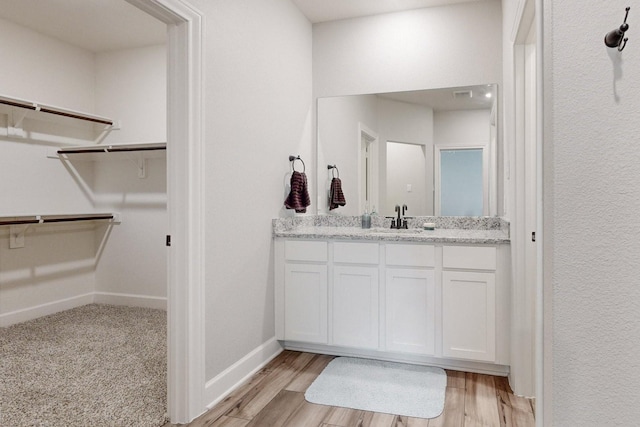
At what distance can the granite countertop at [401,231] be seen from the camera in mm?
2588

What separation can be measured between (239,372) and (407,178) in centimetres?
192

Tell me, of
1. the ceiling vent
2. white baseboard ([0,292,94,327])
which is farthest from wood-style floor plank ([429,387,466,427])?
white baseboard ([0,292,94,327])

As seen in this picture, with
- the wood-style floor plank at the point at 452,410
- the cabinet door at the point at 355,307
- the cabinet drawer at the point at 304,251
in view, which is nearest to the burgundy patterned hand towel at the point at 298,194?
the cabinet drawer at the point at 304,251

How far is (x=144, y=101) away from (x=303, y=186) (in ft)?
6.57

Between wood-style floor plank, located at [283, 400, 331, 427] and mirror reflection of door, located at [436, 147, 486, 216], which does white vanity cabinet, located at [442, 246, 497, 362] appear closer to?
mirror reflection of door, located at [436, 147, 486, 216]

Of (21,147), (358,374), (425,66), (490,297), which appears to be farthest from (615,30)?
(21,147)

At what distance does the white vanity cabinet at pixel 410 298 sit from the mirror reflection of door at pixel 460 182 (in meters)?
0.70

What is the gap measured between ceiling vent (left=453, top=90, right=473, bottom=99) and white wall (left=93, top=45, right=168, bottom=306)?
2.63 metres

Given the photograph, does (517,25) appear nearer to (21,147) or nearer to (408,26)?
(408,26)

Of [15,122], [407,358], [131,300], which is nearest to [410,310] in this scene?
[407,358]

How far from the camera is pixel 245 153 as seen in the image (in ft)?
8.27

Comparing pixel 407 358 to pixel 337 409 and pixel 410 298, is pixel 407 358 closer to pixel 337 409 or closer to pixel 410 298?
pixel 410 298

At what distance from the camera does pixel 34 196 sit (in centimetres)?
361

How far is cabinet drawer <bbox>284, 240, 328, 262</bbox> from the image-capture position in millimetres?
2834
